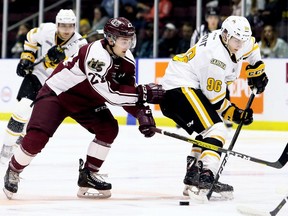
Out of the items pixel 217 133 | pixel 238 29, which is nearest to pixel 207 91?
pixel 217 133

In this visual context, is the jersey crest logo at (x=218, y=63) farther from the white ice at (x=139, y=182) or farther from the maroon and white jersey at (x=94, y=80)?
the white ice at (x=139, y=182)

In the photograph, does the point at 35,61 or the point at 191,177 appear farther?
the point at 35,61

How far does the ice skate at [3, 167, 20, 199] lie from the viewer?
517cm

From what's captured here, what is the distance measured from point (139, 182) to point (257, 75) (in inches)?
40.7

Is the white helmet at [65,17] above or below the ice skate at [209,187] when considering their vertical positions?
above

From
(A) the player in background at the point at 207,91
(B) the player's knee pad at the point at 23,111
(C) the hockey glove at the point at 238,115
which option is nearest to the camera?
(A) the player in background at the point at 207,91

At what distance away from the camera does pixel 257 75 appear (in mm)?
5754

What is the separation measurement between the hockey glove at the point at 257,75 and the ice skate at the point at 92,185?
113 centimetres

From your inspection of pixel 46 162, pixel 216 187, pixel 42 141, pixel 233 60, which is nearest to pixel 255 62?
pixel 233 60

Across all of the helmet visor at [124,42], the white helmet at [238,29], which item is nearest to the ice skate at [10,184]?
the helmet visor at [124,42]

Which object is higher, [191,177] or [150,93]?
[150,93]

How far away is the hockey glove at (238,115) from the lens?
5.49 m

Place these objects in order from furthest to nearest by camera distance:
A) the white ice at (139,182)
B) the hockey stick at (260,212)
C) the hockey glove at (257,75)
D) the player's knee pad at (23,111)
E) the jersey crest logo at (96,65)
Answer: the player's knee pad at (23,111)
the hockey glove at (257,75)
the jersey crest logo at (96,65)
the white ice at (139,182)
the hockey stick at (260,212)

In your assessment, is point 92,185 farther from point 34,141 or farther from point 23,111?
point 23,111
